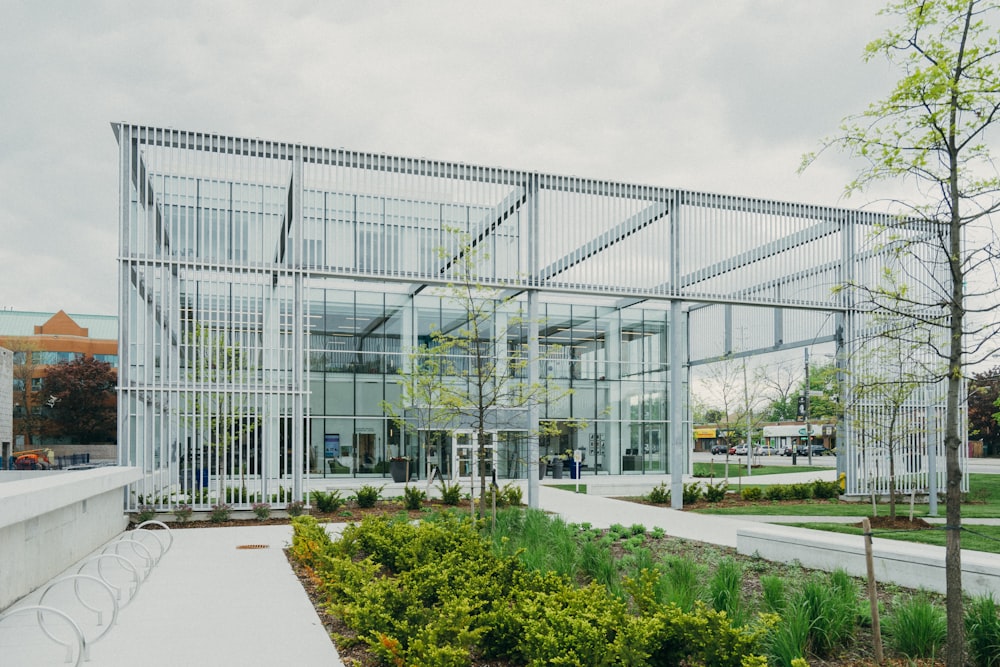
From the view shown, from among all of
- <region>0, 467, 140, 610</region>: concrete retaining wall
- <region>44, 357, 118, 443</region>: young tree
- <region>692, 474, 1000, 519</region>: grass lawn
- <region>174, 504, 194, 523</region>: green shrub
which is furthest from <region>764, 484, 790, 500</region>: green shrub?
<region>44, 357, 118, 443</region>: young tree

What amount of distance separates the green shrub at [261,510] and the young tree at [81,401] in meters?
44.1

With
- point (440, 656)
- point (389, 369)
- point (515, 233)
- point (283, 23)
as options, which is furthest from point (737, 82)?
point (389, 369)

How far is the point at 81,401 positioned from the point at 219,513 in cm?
4575

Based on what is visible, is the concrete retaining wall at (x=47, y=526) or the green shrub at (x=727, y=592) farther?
the concrete retaining wall at (x=47, y=526)

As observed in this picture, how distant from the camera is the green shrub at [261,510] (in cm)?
1588

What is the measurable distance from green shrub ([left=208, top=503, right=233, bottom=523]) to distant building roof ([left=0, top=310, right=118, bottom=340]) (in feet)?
246

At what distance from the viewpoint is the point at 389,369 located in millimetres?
30672

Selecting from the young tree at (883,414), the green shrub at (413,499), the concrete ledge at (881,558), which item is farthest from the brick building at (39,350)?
the concrete ledge at (881,558)

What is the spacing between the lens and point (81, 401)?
5462 cm

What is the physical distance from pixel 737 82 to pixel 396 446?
21.1m

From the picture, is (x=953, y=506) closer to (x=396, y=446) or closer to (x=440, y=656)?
(x=440, y=656)

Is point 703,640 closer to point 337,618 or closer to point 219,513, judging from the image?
point 337,618

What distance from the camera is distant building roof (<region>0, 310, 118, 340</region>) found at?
271ft

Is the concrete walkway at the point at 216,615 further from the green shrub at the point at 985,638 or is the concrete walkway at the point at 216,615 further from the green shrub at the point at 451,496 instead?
the green shrub at the point at 451,496
